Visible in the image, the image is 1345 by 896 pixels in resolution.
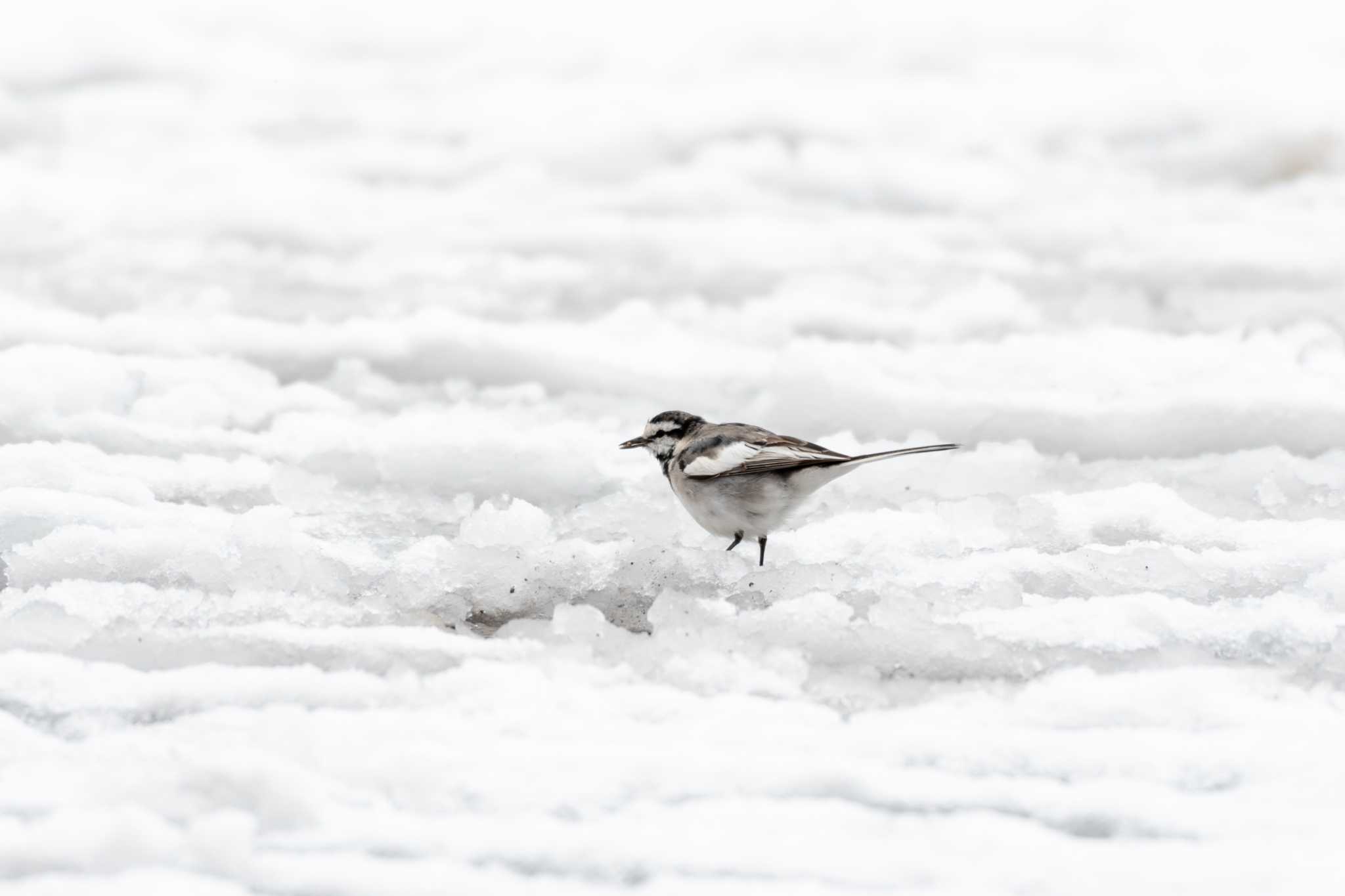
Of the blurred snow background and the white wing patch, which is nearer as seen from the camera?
the blurred snow background

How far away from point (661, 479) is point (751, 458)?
3.87 feet

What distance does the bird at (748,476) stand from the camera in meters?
4.61

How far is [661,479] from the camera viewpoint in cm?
580

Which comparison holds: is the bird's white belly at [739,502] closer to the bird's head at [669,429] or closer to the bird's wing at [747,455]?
the bird's wing at [747,455]

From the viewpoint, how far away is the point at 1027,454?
5.66 meters

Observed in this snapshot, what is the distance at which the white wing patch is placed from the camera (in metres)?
4.59

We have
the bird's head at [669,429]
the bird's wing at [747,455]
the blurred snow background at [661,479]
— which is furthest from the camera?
the bird's head at [669,429]

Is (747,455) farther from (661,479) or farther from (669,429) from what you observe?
(661,479)

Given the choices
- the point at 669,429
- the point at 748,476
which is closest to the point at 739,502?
the point at 748,476

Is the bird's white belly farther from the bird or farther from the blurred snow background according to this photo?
the blurred snow background

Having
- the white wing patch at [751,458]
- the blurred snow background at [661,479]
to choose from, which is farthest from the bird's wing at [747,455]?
the blurred snow background at [661,479]

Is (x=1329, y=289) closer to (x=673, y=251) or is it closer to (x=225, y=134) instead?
(x=673, y=251)

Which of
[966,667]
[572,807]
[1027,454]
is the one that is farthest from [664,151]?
[572,807]

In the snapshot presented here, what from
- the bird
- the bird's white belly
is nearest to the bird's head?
the bird
